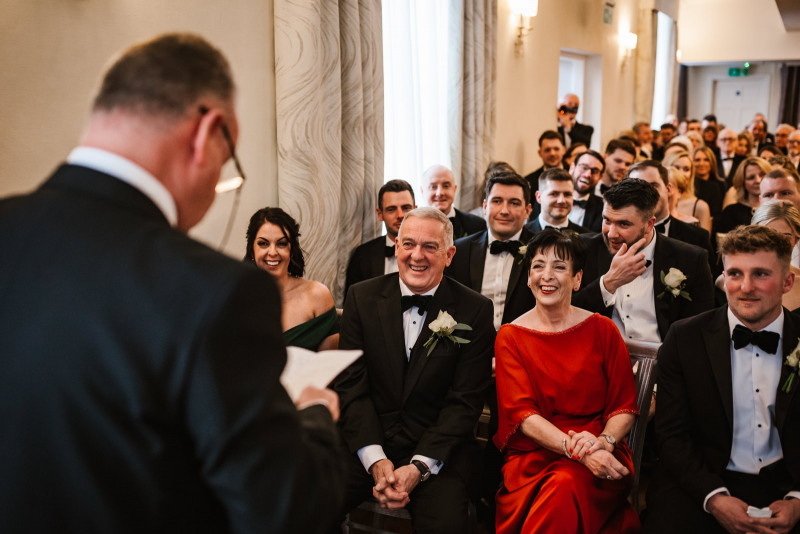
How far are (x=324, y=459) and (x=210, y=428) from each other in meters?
0.25

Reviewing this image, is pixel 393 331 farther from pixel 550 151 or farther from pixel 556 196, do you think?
pixel 550 151

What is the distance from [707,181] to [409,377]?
218 inches

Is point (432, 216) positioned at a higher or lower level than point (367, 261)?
higher

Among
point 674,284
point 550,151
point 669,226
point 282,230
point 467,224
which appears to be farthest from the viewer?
point 550,151

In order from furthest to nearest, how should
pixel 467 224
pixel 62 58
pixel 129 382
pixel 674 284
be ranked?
1. pixel 467 224
2. pixel 674 284
3. pixel 62 58
4. pixel 129 382

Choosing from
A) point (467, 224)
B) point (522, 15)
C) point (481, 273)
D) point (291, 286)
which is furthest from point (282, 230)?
point (522, 15)

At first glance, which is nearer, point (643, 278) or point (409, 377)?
point (409, 377)

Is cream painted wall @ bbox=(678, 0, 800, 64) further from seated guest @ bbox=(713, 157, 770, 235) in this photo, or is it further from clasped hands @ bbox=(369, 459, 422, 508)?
clasped hands @ bbox=(369, 459, 422, 508)

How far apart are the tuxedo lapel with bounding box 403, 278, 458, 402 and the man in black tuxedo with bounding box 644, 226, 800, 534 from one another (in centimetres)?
95

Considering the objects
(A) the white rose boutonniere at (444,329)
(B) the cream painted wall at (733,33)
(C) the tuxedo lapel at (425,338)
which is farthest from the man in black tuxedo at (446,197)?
(B) the cream painted wall at (733,33)

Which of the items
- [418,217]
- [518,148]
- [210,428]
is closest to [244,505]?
[210,428]

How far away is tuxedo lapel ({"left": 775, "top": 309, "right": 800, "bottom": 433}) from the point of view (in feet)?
8.39

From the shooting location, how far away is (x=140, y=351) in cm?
101

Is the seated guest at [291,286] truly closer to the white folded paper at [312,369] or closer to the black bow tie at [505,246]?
the black bow tie at [505,246]
